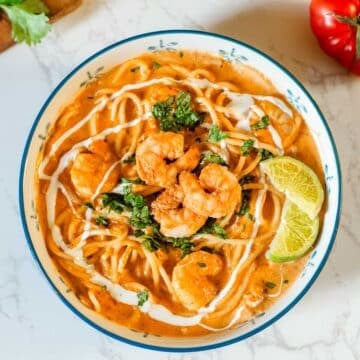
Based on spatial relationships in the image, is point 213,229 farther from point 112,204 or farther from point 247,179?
point 112,204

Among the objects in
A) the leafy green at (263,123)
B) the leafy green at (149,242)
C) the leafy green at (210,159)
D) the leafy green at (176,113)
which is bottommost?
the leafy green at (149,242)

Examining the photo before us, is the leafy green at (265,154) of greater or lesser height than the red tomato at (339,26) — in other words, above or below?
below

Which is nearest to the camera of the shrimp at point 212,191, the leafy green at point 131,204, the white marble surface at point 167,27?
the shrimp at point 212,191

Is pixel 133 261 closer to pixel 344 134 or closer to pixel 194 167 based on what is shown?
pixel 194 167

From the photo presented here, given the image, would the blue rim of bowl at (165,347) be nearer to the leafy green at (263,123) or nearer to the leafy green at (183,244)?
the leafy green at (263,123)

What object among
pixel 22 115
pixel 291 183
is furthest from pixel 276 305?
pixel 22 115

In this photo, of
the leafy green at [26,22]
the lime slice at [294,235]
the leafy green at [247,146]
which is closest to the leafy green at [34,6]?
the leafy green at [26,22]

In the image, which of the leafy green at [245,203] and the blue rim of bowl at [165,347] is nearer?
the blue rim of bowl at [165,347]

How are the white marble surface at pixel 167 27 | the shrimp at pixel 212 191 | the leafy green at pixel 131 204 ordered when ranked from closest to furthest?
the shrimp at pixel 212 191 → the leafy green at pixel 131 204 → the white marble surface at pixel 167 27
